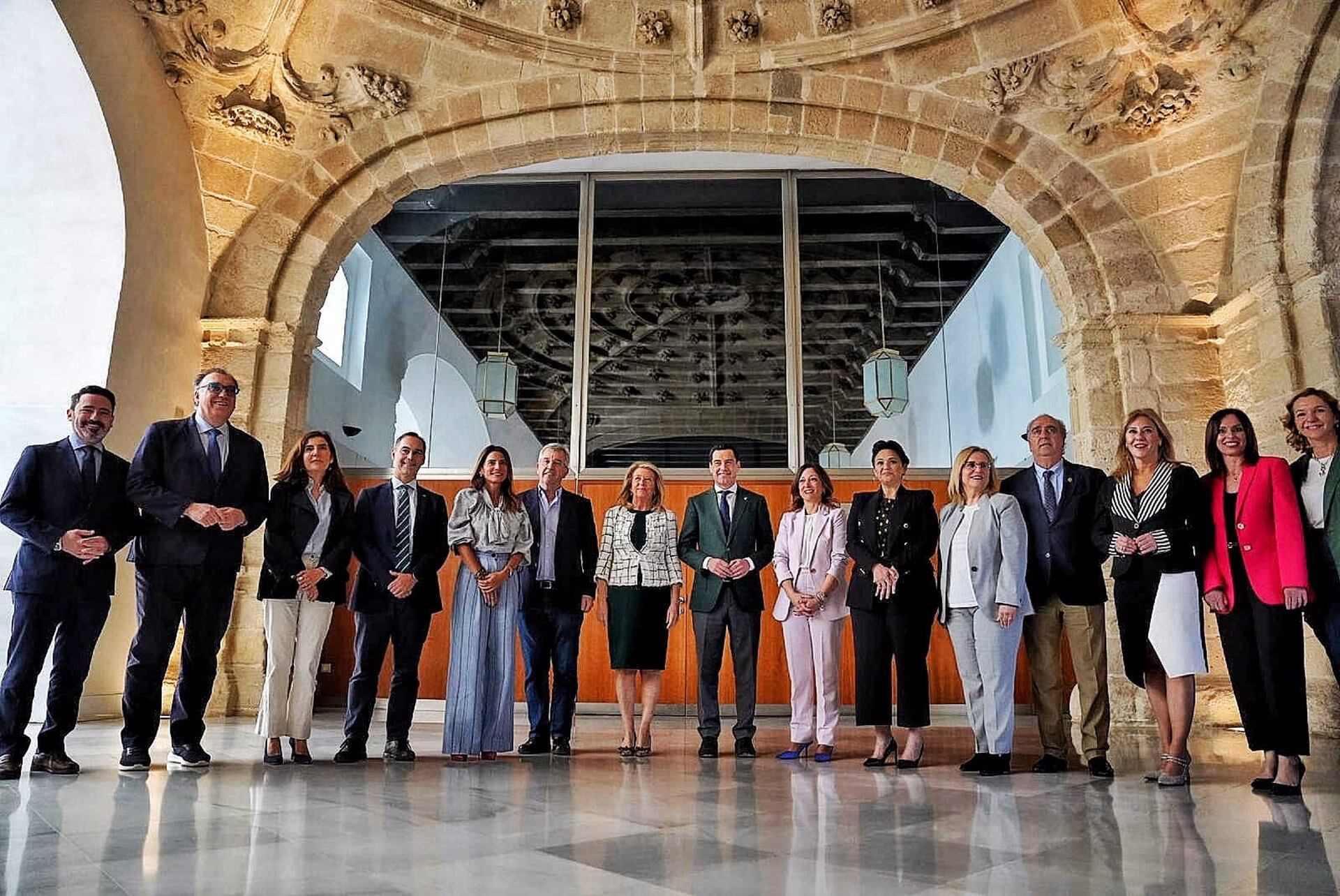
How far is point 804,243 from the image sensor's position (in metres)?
8.11

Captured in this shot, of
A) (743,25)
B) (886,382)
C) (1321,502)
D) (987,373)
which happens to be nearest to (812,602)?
(1321,502)

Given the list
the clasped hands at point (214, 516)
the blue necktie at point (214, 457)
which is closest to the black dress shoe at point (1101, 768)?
the clasped hands at point (214, 516)

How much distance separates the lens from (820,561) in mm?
4168

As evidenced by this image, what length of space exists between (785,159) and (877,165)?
5.85 ft

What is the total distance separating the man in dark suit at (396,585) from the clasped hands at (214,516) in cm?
54

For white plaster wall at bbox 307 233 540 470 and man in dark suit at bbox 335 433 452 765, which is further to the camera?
white plaster wall at bbox 307 233 540 470

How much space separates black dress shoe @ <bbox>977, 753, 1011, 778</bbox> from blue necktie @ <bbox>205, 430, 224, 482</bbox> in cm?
308

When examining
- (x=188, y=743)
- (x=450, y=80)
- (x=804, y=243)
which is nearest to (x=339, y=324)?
(x=450, y=80)

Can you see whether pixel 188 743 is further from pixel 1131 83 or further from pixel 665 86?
pixel 1131 83

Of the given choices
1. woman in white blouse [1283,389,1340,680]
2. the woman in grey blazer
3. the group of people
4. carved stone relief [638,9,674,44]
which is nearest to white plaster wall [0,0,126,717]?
the group of people

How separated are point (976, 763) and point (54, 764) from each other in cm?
324

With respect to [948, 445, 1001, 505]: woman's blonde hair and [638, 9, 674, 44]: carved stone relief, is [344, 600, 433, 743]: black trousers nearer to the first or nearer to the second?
[948, 445, 1001, 505]: woman's blonde hair

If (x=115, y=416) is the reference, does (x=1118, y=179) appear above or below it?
above

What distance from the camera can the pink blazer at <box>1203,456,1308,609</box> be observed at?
3.06 meters
